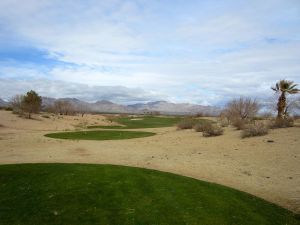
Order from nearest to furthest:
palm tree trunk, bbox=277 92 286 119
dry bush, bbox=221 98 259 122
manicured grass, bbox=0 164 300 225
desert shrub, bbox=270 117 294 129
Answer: manicured grass, bbox=0 164 300 225 < desert shrub, bbox=270 117 294 129 < palm tree trunk, bbox=277 92 286 119 < dry bush, bbox=221 98 259 122

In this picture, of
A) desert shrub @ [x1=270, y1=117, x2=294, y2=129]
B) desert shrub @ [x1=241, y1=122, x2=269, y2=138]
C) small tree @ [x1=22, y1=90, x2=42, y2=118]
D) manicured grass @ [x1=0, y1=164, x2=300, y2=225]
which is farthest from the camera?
small tree @ [x1=22, y1=90, x2=42, y2=118]

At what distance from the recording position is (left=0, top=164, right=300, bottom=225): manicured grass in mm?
8555

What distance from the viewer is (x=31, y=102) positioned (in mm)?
57094

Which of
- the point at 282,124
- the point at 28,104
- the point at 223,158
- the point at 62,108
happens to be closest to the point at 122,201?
the point at 223,158

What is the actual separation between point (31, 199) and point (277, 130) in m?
21.8

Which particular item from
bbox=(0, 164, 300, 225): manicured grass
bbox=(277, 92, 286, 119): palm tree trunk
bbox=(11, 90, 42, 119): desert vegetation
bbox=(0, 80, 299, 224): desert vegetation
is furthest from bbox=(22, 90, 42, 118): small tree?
bbox=(0, 164, 300, 225): manicured grass

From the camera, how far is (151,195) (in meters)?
10.4

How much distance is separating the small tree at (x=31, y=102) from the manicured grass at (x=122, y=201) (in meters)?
46.2

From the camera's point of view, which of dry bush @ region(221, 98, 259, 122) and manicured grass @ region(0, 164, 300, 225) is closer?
manicured grass @ region(0, 164, 300, 225)

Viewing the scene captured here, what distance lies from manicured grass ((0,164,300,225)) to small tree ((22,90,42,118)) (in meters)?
46.2

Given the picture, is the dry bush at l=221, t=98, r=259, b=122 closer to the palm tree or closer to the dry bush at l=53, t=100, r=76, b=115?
the palm tree

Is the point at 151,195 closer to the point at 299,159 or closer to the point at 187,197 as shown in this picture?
the point at 187,197

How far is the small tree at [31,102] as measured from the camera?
185 feet

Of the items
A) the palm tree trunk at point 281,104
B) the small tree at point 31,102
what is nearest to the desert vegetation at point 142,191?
the palm tree trunk at point 281,104
